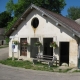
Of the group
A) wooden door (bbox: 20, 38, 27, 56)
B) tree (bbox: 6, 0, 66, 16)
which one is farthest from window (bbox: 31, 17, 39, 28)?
tree (bbox: 6, 0, 66, 16)

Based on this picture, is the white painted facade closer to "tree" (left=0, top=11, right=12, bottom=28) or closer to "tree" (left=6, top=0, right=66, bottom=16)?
"tree" (left=6, top=0, right=66, bottom=16)

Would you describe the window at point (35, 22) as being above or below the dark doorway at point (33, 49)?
above

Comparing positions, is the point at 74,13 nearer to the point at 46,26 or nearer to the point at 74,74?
the point at 46,26

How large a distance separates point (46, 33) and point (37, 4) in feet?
83.4

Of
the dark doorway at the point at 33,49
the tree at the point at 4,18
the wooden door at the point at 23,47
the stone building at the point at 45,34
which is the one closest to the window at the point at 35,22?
the stone building at the point at 45,34

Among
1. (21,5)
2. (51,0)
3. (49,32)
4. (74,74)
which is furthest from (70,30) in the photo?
(51,0)

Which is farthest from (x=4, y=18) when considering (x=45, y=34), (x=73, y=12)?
(x=45, y=34)

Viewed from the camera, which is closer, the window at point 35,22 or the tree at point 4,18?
the window at point 35,22

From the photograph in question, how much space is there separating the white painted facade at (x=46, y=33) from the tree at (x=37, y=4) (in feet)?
72.6

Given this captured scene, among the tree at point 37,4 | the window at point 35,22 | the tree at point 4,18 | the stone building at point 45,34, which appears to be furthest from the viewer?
the tree at point 4,18

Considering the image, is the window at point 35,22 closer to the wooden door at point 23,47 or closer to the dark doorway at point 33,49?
the dark doorway at point 33,49

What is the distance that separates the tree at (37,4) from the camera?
39969 millimetres

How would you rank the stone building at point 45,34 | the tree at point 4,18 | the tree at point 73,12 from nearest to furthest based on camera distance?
the stone building at point 45,34 → the tree at point 73,12 → the tree at point 4,18

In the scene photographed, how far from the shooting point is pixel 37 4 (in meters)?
40.2
